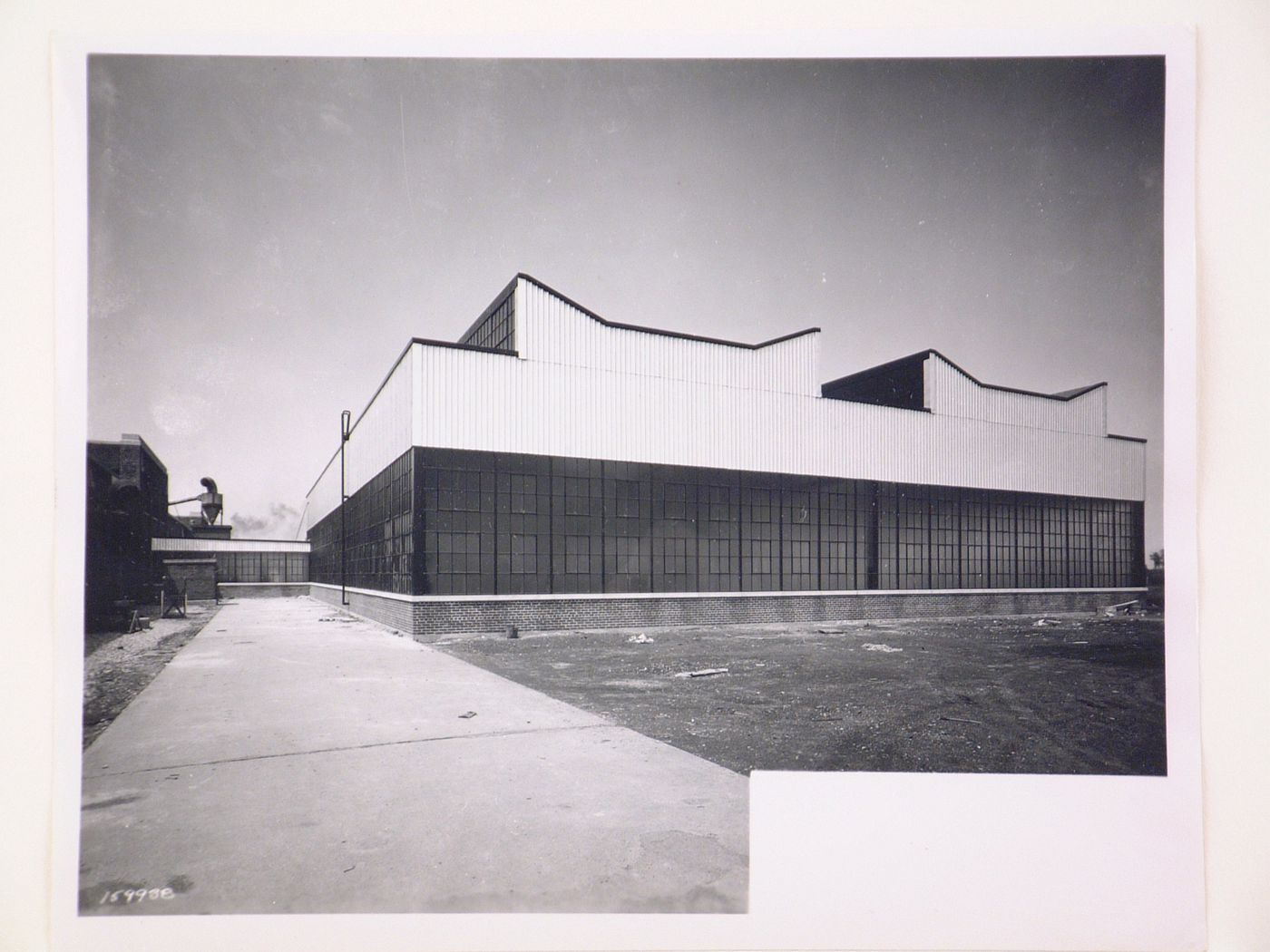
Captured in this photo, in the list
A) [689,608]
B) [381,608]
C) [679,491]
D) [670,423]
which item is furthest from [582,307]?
[381,608]

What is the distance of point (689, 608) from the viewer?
43.8 ft

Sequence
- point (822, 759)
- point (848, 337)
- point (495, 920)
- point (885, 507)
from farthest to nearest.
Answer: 1. point (885, 507)
2. point (848, 337)
3. point (822, 759)
4. point (495, 920)

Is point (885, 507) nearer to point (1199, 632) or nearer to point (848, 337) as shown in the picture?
point (848, 337)

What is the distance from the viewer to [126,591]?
20.3ft

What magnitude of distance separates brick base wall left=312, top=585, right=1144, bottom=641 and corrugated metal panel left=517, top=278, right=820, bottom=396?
14.3 ft

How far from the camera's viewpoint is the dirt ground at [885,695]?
457 centimetres

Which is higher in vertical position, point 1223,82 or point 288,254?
point 1223,82

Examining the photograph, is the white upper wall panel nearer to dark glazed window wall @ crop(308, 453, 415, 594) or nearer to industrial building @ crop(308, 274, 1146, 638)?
industrial building @ crop(308, 274, 1146, 638)

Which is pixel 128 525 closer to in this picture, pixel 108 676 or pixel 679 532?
pixel 108 676

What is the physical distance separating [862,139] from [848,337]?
1.74 metres

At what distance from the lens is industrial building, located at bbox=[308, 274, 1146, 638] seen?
951cm

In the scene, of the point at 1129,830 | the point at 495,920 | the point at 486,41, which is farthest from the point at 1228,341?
the point at 495,920

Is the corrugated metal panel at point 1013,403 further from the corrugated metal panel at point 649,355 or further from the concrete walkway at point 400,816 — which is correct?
the concrete walkway at point 400,816

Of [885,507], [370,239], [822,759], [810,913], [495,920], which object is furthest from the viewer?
[885,507]
